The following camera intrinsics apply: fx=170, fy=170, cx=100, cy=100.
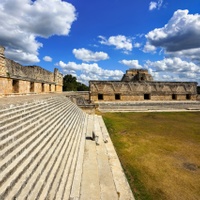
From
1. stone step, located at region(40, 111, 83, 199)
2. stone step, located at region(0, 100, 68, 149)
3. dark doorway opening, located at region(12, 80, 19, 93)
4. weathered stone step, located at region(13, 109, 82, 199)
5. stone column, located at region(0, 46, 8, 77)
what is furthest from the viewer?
dark doorway opening, located at region(12, 80, 19, 93)

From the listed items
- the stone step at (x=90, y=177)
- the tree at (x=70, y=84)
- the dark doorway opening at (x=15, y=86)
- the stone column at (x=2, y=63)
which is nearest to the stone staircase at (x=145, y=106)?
the dark doorway opening at (x=15, y=86)

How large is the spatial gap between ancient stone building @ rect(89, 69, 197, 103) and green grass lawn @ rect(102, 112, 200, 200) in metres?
16.2

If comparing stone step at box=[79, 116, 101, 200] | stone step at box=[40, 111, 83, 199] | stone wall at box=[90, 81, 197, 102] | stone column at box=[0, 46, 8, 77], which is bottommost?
stone step at box=[79, 116, 101, 200]

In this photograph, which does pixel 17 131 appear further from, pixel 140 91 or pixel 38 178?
pixel 140 91

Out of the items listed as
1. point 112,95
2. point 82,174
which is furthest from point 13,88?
point 112,95

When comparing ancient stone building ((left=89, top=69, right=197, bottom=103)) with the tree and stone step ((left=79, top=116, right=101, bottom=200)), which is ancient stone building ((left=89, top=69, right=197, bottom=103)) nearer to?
the tree

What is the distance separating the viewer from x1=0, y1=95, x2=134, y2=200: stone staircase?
3.04 metres

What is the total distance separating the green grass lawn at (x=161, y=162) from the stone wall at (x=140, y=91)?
1623cm

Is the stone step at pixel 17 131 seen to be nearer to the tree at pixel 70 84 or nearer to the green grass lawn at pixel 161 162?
the green grass lawn at pixel 161 162

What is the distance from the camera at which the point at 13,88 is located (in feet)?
40.7

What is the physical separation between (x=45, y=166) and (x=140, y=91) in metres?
24.8

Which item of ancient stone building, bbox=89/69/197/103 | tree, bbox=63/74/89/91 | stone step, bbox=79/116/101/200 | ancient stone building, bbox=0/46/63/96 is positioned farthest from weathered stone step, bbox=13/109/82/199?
tree, bbox=63/74/89/91

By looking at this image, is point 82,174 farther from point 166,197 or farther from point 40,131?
point 166,197

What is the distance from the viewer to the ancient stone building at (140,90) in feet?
87.1
